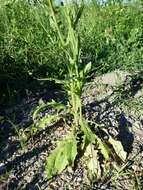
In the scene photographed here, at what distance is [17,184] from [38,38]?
6.62ft

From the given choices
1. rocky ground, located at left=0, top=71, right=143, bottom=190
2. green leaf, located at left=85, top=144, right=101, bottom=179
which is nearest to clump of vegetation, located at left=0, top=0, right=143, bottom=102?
rocky ground, located at left=0, top=71, right=143, bottom=190

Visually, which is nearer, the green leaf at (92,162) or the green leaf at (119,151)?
the green leaf at (92,162)

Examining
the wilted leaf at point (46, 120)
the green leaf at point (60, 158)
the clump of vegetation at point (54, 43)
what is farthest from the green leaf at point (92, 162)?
the clump of vegetation at point (54, 43)

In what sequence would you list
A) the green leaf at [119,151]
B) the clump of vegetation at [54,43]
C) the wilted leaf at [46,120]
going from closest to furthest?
1. the green leaf at [119,151]
2. the wilted leaf at [46,120]
3. the clump of vegetation at [54,43]

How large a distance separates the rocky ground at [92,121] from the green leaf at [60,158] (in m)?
0.05

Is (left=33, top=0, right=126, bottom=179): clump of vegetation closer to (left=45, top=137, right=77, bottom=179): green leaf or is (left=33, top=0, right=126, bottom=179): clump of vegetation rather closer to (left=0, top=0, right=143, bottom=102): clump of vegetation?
(left=45, top=137, right=77, bottom=179): green leaf

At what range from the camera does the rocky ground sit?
2832 millimetres

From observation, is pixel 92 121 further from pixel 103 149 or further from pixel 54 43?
pixel 54 43

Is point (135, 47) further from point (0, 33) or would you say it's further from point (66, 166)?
point (66, 166)

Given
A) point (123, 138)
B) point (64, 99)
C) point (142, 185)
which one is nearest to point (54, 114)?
point (64, 99)

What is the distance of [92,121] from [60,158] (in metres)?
0.39

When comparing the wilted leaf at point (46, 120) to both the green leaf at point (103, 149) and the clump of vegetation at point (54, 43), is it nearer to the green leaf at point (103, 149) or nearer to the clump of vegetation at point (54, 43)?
the green leaf at point (103, 149)

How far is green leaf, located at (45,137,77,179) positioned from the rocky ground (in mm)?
47

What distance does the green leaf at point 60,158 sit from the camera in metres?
2.85
